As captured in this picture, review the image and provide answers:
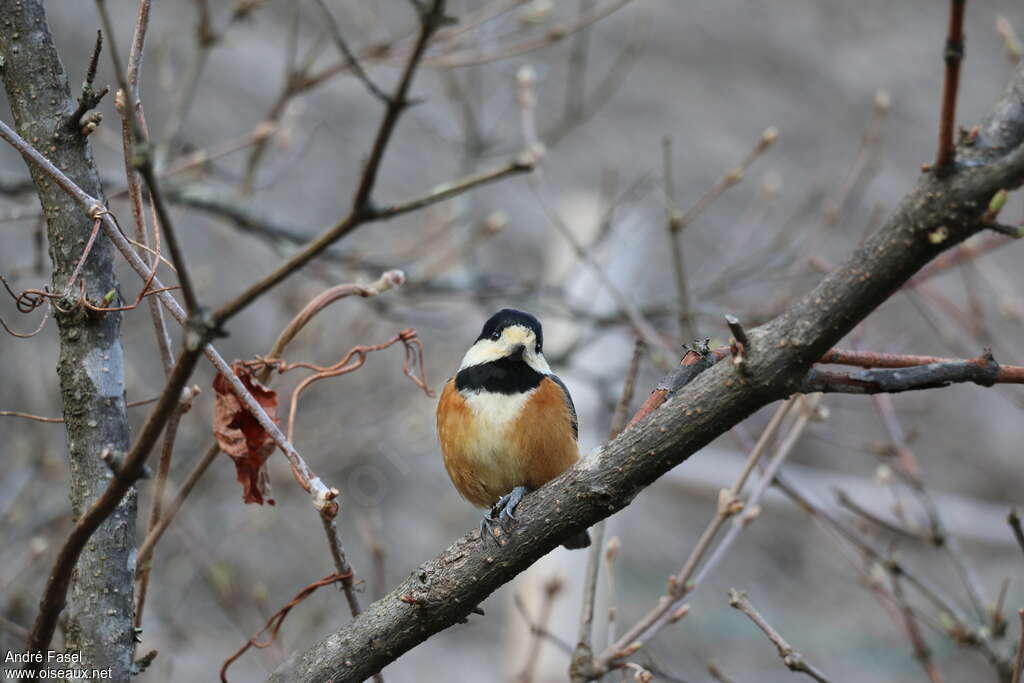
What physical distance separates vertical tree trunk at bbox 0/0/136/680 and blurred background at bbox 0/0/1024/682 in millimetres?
485

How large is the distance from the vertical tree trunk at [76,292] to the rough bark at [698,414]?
384mm

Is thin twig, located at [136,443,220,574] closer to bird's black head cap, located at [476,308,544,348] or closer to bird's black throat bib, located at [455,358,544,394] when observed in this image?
bird's black throat bib, located at [455,358,544,394]

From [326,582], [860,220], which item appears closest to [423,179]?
[860,220]

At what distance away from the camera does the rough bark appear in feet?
3.89

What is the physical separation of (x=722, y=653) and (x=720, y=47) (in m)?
7.58

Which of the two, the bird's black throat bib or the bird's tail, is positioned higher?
the bird's black throat bib

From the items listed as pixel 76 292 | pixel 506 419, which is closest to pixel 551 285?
pixel 506 419

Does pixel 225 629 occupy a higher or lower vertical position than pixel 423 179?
lower

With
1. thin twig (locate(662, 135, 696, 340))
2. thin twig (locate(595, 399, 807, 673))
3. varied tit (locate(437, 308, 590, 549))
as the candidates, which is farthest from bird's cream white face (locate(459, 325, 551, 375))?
thin twig (locate(595, 399, 807, 673))

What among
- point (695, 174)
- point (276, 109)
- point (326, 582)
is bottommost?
point (326, 582)

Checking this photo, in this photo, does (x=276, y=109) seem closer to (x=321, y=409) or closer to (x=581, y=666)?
(x=321, y=409)

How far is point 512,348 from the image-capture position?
2.70 m

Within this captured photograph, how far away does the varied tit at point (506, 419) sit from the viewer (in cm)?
249

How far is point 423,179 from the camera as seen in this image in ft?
33.4
